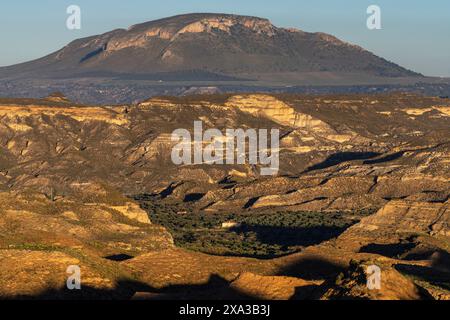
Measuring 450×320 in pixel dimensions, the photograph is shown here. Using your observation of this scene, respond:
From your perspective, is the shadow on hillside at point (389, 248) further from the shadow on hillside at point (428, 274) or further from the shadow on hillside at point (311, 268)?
the shadow on hillside at point (311, 268)

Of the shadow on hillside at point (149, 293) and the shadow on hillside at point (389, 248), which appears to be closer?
the shadow on hillside at point (149, 293)

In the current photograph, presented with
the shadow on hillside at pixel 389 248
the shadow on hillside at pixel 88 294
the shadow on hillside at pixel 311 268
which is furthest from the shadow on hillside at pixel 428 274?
the shadow on hillside at pixel 88 294

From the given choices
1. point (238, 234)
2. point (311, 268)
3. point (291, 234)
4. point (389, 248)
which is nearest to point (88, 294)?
point (311, 268)

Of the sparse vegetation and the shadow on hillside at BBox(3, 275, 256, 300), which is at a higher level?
the shadow on hillside at BBox(3, 275, 256, 300)

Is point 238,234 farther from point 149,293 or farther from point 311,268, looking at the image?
point 149,293

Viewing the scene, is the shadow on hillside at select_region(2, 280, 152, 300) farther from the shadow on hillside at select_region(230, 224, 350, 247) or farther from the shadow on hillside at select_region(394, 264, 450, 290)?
the shadow on hillside at select_region(230, 224, 350, 247)

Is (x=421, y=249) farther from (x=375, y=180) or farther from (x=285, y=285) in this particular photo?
(x=375, y=180)

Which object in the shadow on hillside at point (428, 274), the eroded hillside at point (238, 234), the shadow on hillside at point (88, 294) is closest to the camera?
the shadow on hillside at point (88, 294)

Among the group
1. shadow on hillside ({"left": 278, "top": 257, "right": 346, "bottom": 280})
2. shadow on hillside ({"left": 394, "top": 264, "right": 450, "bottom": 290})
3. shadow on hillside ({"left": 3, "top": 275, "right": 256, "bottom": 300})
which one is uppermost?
shadow on hillside ({"left": 3, "top": 275, "right": 256, "bottom": 300})

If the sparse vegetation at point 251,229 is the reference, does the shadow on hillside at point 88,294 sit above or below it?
above

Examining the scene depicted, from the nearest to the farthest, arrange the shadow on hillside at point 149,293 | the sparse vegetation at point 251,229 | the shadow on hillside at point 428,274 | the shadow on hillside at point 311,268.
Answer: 1. the shadow on hillside at point 149,293
2. the shadow on hillside at point 311,268
3. the shadow on hillside at point 428,274
4. the sparse vegetation at point 251,229

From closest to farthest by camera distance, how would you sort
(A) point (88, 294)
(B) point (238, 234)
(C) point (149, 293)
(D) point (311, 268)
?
1. (C) point (149, 293)
2. (A) point (88, 294)
3. (D) point (311, 268)
4. (B) point (238, 234)

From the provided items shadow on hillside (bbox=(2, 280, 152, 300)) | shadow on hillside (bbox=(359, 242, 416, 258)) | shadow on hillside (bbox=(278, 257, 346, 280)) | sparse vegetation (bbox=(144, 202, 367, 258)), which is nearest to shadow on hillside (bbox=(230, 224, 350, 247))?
sparse vegetation (bbox=(144, 202, 367, 258))
